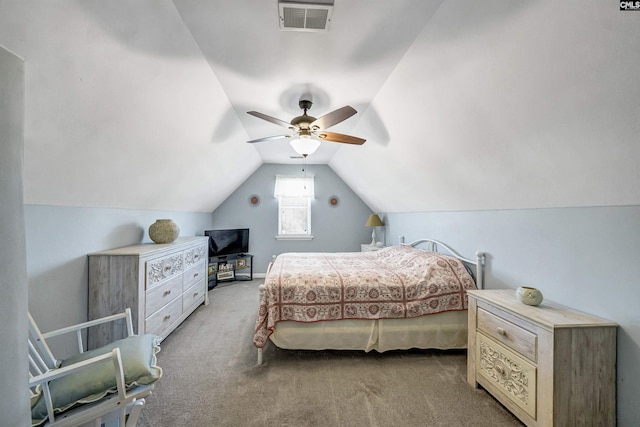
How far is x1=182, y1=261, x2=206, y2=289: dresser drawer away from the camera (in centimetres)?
304

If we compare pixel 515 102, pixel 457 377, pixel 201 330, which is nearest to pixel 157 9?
pixel 515 102

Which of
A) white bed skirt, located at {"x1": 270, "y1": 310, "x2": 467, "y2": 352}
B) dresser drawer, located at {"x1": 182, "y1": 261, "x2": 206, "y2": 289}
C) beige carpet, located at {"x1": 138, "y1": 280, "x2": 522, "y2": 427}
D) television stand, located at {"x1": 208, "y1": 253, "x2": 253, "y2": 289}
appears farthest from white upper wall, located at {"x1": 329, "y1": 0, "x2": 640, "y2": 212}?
television stand, located at {"x1": 208, "y1": 253, "x2": 253, "y2": 289}

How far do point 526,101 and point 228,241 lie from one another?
4882mm

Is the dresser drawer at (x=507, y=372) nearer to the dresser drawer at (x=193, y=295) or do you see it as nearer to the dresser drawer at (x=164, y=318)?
the dresser drawer at (x=164, y=318)

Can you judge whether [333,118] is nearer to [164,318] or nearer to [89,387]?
[89,387]

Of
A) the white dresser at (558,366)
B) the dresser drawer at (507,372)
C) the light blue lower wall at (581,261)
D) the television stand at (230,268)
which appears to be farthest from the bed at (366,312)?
the television stand at (230,268)

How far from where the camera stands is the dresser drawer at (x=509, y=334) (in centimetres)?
150

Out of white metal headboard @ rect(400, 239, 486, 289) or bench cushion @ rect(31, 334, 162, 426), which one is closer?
bench cushion @ rect(31, 334, 162, 426)

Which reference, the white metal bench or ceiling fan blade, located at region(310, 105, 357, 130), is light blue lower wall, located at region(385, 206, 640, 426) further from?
the white metal bench

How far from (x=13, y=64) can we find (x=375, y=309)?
2.61m

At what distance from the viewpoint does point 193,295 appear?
3.29m

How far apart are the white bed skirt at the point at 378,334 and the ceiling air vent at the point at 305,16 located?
2.39 metres

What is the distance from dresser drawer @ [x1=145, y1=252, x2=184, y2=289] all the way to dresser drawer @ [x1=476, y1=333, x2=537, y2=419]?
9.44 feet

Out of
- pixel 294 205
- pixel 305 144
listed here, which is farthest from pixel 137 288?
pixel 294 205
